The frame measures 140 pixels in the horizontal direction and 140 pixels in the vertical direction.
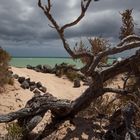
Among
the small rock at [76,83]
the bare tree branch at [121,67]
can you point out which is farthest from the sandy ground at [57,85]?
the bare tree branch at [121,67]

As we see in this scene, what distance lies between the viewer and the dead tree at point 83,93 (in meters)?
8.50

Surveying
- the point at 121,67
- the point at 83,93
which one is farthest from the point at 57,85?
the point at 121,67

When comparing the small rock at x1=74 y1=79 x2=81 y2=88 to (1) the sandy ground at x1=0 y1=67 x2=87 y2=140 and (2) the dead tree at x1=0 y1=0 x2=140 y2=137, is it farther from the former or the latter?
(2) the dead tree at x1=0 y1=0 x2=140 y2=137

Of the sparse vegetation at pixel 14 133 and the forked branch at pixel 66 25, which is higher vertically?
the forked branch at pixel 66 25

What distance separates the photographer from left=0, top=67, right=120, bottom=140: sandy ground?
923 cm

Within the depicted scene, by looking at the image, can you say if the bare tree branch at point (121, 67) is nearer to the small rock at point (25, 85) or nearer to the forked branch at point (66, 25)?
the forked branch at point (66, 25)

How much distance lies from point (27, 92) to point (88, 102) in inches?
306

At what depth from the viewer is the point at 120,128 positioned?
9055 millimetres

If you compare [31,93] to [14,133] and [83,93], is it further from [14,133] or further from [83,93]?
[14,133]

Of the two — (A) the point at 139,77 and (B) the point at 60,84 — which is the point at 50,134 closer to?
(A) the point at 139,77

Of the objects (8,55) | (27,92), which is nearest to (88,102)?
(27,92)

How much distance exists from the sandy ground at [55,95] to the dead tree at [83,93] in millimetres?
345

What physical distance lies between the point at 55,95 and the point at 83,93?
856 cm

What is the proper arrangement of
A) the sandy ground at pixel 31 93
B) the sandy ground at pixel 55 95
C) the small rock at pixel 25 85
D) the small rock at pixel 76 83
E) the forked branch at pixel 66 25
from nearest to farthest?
the forked branch at pixel 66 25, the sandy ground at pixel 55 95, the sandy ground at pixel 31 93, the small rock at pixel 25 85, the small rock at pixel 76 83
